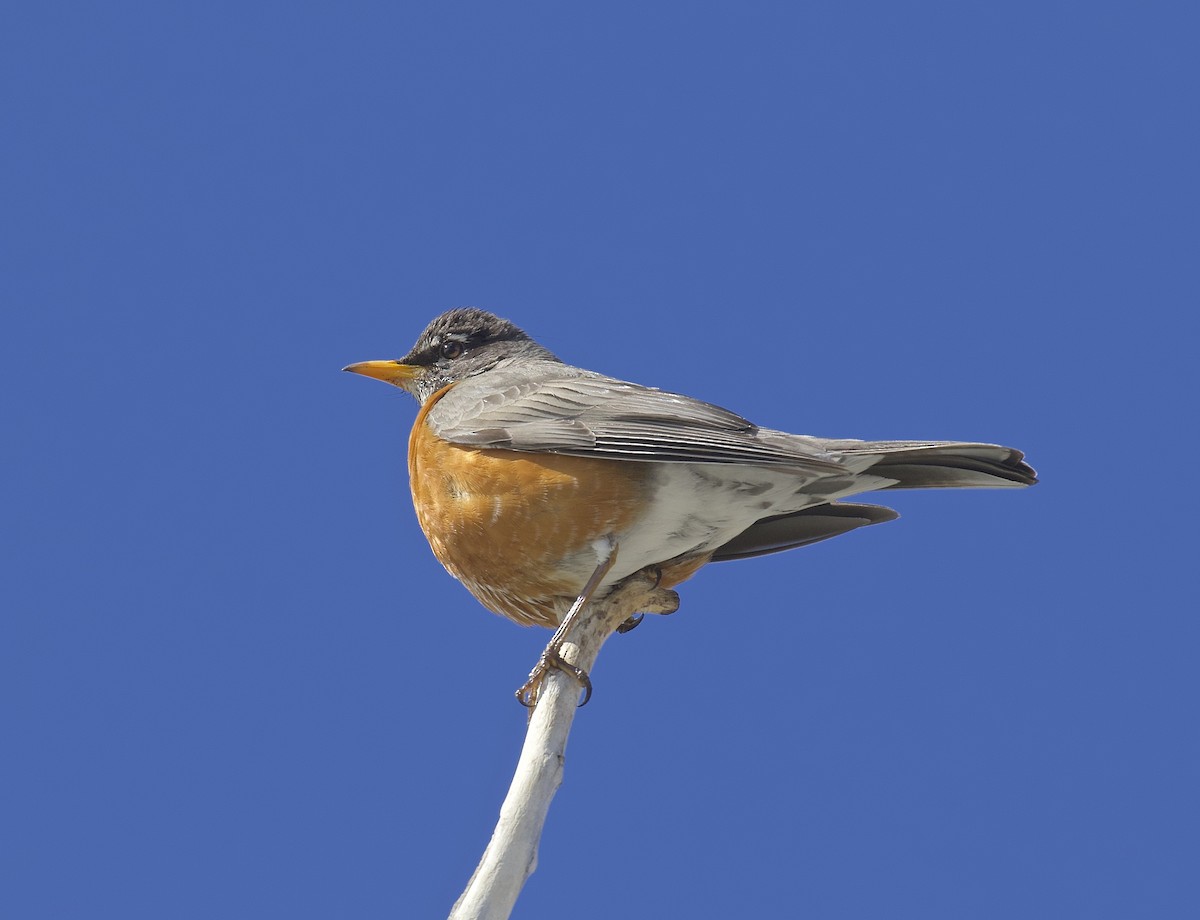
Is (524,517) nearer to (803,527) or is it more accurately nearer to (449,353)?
(803,527)

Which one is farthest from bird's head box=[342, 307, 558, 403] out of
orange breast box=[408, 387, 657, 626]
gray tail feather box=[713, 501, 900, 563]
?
gray tail feather box=[713, 501, 900, 563]

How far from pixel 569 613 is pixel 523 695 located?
43 cm

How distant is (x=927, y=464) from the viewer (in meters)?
5.74

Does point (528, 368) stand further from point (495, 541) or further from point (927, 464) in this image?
point (927, 464)

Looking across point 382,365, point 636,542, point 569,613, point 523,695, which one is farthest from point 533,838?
point 382,365

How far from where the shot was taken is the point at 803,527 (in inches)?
253

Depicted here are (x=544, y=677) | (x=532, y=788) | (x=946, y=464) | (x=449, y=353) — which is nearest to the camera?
(x=532, y=788)

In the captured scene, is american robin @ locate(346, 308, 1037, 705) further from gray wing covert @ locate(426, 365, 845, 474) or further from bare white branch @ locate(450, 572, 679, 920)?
bare white branch @ locate(450, 572, 679, 920)

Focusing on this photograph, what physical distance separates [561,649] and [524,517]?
63 cm

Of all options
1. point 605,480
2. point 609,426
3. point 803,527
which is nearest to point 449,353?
point 609,426

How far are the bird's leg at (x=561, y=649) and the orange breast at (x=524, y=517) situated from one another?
0.06 meters

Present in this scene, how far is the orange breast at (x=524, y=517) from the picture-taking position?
5.49 m

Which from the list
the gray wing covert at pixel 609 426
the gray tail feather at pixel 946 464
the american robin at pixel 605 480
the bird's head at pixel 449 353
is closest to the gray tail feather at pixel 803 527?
the american robin at pixel 605 480

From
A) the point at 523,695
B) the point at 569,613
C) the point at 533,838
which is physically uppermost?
the point at 569,613
